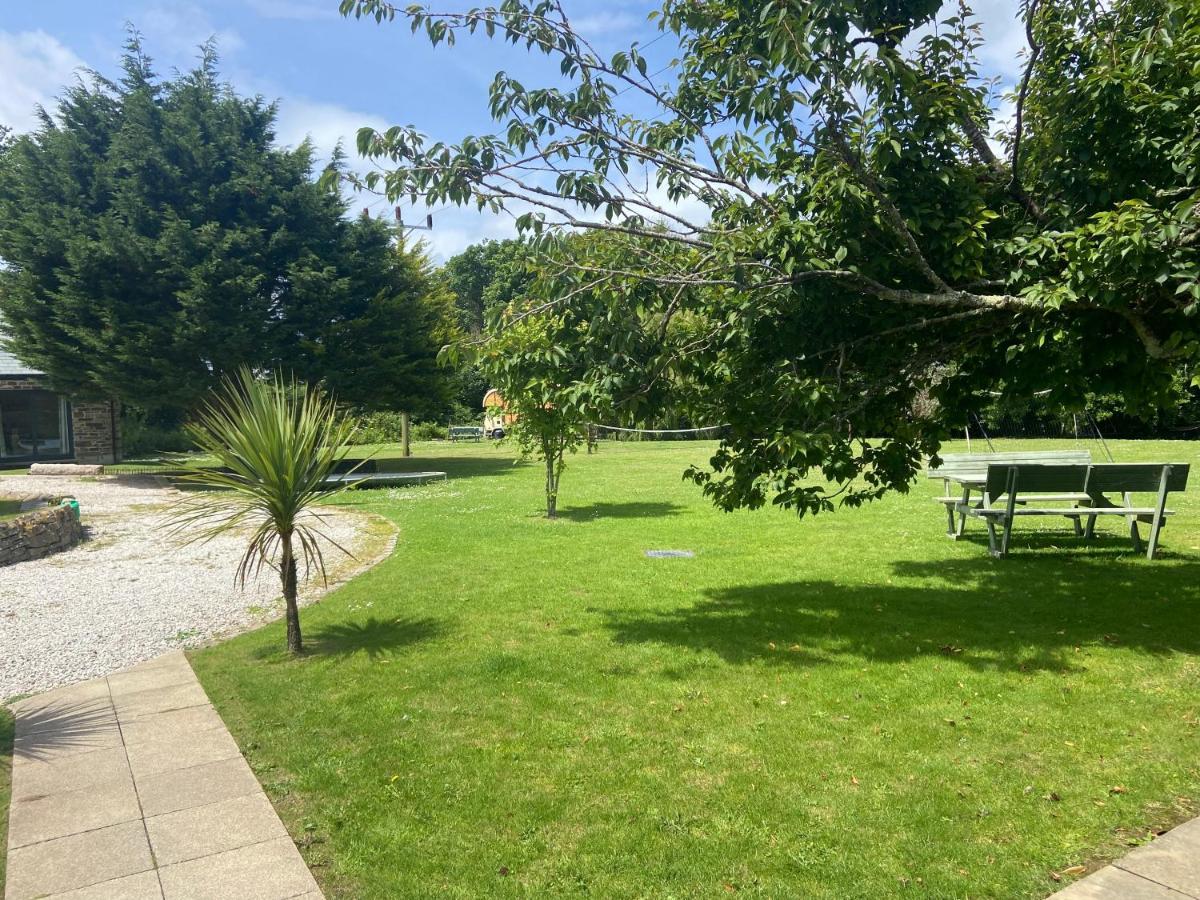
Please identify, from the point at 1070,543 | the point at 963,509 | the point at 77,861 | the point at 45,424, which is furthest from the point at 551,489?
the point at 45,424

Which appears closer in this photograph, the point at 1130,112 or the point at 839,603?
the point at 1130,112

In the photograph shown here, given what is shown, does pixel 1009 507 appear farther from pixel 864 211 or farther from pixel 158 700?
pixel 158 700

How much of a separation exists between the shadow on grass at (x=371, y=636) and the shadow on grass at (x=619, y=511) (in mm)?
6647

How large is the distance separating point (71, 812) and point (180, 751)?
749mm

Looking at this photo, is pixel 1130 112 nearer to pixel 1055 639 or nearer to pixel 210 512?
pixel 1055 639

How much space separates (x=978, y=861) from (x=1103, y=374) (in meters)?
4.60

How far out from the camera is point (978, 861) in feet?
10.7

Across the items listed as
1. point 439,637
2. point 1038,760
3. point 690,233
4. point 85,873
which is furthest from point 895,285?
point 85,873

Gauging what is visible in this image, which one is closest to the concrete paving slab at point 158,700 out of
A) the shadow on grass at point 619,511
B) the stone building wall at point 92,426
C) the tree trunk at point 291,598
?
the tree trunk at point 291,598

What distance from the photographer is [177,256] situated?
20.5 metres

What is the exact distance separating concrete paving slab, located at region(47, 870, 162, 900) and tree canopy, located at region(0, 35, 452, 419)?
1931 cm

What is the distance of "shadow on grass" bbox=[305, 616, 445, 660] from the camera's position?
6570mm

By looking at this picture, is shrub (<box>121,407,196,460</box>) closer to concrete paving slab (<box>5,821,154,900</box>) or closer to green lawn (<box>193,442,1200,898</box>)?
green lawn (<box>193,442,1200,898</box>)

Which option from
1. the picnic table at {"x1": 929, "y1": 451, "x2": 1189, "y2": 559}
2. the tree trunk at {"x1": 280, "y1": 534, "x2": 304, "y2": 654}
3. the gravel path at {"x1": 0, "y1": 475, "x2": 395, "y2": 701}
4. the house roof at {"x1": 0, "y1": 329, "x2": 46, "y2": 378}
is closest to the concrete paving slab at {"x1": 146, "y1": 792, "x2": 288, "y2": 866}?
the tree trunk at {"x1": 280, "y1": 534, "x2": 304, "y2": 654}
